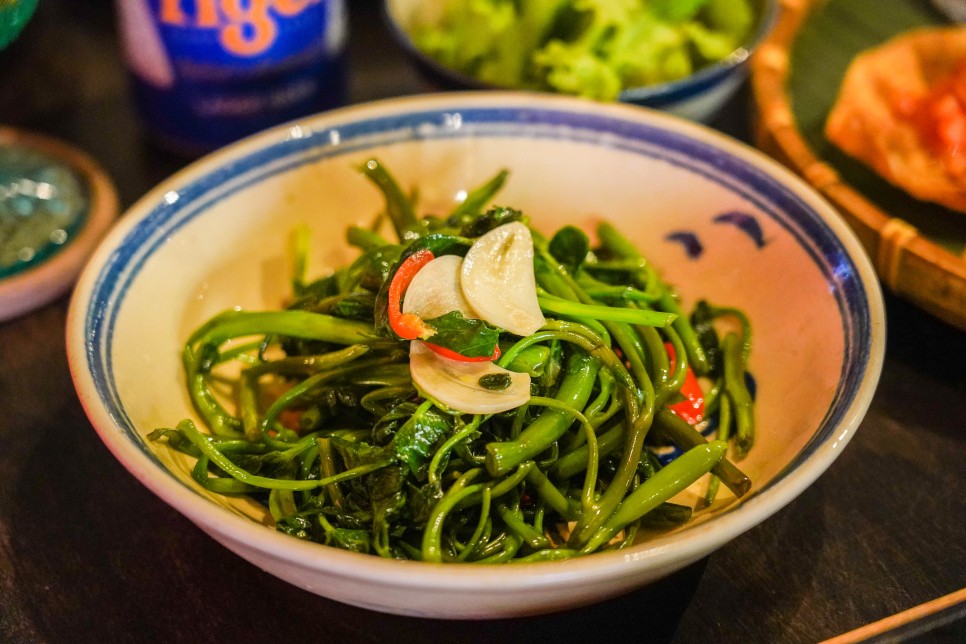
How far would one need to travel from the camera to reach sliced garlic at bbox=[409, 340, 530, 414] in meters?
1.16

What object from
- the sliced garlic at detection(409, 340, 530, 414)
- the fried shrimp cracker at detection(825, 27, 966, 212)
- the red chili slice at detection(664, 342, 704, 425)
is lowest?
the red chili slice at detection(664, 342, 704, 425)

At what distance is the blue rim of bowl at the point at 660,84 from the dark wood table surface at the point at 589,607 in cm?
69

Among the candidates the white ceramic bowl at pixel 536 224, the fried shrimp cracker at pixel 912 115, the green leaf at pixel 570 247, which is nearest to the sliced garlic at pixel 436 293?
the green leaf at pixel 570 247

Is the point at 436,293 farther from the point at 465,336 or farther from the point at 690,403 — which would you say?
the point at 690,403

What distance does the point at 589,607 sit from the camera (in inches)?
47.8

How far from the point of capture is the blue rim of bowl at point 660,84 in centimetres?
197

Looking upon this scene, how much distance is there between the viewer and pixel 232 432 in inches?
54.9

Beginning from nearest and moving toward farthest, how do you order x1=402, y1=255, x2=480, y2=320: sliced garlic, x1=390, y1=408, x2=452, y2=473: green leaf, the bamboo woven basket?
x1=390, y1=408, x2=452, y2=473: green leaf
x1=402, y1=255, x2=480, y2=320: sliced garlic
the bamboo woven basket

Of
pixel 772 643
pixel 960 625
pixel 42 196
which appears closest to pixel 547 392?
pixel 772 643

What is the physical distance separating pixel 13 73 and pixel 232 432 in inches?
76.1

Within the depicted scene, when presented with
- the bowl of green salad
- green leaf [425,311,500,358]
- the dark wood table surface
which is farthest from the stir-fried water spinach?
the bowl of green salad

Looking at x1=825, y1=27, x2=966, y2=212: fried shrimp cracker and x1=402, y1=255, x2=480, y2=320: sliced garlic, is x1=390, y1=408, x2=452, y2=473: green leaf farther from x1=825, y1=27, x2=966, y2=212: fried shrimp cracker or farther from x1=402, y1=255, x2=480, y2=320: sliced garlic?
x1=825, y1=27, x2=966, y2=212: fried shrimp cracker

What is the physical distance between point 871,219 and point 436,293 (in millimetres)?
943

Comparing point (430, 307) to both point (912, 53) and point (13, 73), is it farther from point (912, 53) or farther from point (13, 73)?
point (13, 73)
